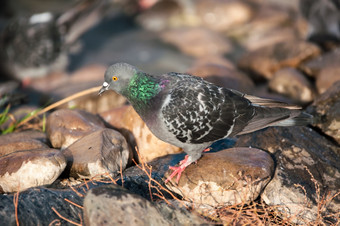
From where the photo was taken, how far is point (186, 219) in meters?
3.14

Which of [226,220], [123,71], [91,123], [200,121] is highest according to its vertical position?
[123,71]

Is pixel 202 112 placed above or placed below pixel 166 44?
above

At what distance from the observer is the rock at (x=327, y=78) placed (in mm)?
5727

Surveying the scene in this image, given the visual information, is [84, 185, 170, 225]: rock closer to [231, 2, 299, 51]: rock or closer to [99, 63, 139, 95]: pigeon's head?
[99, 63, 139, 95]: pigeon's head

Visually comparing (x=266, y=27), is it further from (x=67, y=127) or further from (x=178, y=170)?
(x=178, y=170)

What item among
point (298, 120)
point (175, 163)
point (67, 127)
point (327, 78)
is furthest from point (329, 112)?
point (67, 127)

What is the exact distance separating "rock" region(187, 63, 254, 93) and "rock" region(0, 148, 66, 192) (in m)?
2.75

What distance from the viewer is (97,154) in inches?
149

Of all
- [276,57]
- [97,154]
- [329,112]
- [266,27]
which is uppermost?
[266,27]

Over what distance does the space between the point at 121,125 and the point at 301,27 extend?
5883mm

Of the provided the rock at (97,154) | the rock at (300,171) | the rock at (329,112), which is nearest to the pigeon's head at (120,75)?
the rock at (97,154)

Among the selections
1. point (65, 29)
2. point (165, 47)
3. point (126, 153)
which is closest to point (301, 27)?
point (165, 47)

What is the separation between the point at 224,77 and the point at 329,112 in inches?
68.9

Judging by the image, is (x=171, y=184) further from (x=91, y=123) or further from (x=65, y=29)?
(x=65, y=29)
